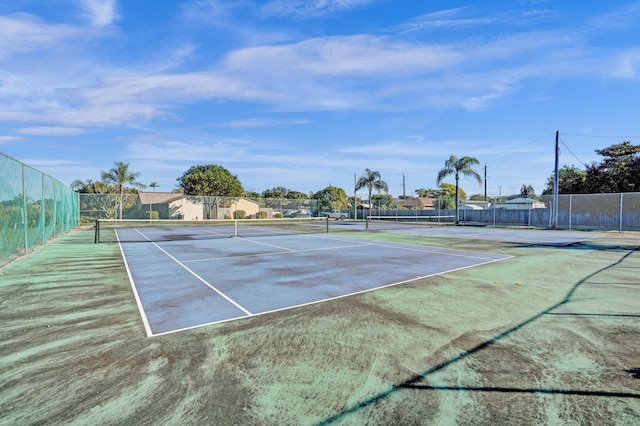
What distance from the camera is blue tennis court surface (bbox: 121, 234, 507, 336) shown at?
5.29 m

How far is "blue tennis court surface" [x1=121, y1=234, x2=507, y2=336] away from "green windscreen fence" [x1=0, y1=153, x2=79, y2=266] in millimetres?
2860

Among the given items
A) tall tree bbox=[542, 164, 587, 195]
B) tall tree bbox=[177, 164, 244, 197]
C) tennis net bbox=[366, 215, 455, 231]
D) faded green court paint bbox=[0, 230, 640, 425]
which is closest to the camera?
faded green court paint bbox=[0, 230, 640, 425]

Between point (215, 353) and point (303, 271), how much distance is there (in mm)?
4759

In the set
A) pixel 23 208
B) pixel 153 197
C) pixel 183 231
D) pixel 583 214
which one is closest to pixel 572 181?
pixel 583 214

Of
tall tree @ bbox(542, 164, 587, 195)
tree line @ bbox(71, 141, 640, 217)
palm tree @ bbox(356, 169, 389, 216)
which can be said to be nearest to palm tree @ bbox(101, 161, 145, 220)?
tree line @ bbox(71, 141, 640, 217)

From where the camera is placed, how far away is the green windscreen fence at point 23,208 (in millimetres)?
8281

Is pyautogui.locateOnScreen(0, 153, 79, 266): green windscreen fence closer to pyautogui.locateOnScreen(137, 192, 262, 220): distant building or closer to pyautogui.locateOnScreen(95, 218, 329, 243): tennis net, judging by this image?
pyautogui.locateOnScreen(95, 218, 329, 243): tennis net

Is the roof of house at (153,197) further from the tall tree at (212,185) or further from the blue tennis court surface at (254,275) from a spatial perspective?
the blue tennis court surface at (254,275)

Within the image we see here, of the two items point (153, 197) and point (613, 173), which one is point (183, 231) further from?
point (613, 173)

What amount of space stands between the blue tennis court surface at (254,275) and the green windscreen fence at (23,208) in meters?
2.86

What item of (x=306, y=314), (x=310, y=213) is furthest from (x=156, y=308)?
(x=310, y=213)

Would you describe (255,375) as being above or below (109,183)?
below

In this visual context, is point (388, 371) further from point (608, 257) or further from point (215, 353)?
point (608, 257)

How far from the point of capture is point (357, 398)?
112 inches
